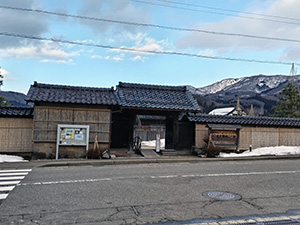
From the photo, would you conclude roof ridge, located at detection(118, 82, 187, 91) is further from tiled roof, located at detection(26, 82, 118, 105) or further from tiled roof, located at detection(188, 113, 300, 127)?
tiled roof, located at detection(188, 113, 300, 127)

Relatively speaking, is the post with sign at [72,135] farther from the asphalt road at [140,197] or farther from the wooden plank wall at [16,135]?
the asphalt road at [140,197]

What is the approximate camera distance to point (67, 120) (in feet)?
47.9

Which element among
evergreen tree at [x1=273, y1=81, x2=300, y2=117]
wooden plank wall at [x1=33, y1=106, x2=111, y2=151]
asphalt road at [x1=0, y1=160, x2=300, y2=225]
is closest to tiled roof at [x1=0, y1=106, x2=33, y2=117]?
wooden plank wall at [x1=33, y1=106, x2=111, y2=151]

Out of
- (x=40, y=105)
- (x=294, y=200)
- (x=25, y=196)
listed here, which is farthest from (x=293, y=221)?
(x=40, y=105)

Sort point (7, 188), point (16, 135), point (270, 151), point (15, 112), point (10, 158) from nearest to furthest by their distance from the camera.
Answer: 1. point (7, 188)
2. point (10, 158)
3. point (16, 135)
4. point (15, 112)
5. point (270, 151)

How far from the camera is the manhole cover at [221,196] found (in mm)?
6438

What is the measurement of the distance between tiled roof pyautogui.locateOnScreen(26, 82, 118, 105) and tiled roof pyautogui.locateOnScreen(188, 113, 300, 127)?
5.43 m

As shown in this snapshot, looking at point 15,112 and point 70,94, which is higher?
point 70,94

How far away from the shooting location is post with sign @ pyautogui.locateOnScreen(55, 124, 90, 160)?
1427 centimetres

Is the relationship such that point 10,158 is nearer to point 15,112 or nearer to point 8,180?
point 15,112

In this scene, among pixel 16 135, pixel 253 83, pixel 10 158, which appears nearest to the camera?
pixel 10 158

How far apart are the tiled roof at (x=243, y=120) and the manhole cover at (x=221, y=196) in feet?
34.0

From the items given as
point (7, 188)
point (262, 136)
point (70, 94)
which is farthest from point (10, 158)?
point (262, 136)

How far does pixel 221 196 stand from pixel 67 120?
10171 mm
